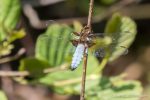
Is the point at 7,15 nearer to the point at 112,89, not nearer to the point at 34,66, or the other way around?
the point at 34,66

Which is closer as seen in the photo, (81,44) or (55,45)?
(81,44)

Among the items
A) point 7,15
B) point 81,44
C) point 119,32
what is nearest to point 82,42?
point 81,44

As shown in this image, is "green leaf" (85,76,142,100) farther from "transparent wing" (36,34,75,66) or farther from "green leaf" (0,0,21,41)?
"green leaf" (0,0,21,41)

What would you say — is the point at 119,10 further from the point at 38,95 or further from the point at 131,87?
the point at 131,87

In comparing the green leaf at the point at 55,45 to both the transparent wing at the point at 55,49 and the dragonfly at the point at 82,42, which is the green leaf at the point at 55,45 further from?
the dragonfly at the point at 82,42

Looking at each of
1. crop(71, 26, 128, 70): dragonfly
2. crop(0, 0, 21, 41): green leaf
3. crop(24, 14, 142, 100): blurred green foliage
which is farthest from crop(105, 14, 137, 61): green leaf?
crop(0, 0, 21, 41): green leaf

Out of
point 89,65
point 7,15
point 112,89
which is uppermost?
point 7,15

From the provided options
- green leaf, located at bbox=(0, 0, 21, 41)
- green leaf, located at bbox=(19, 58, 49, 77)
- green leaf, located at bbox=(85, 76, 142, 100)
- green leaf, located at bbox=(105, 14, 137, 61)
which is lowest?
green leaf, located at bbox=(85, 76, 142, 100)
